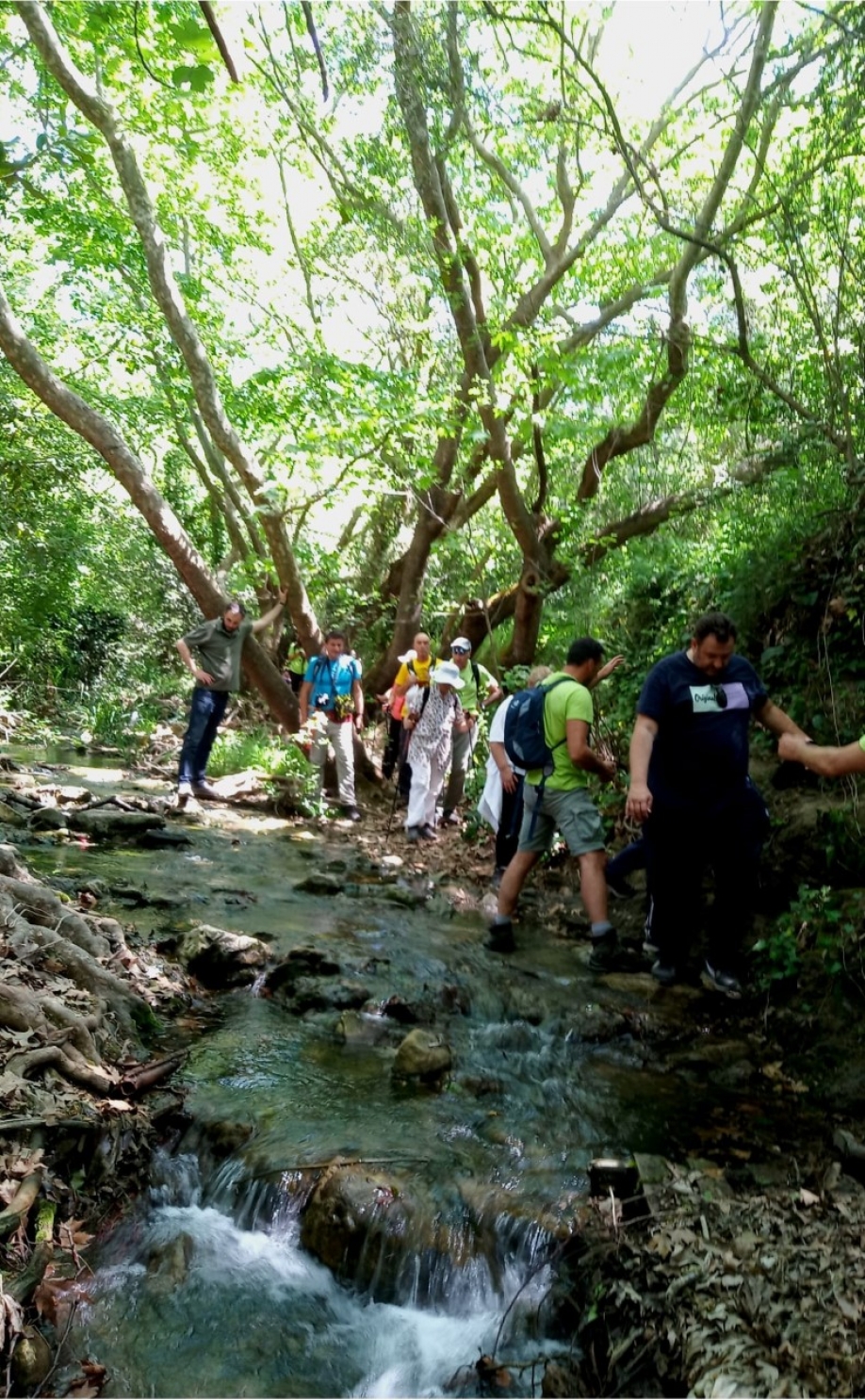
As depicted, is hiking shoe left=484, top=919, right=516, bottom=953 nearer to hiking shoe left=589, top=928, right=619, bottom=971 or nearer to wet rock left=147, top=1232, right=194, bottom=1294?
hiking shoe left=589, top=928, right=619, bottom=971

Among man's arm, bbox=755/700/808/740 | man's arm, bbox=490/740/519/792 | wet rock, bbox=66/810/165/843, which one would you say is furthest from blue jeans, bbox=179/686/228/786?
man's arm, bbox=755/700/808/740

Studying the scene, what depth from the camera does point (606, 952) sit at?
605 cm

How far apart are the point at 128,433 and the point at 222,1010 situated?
16857mm

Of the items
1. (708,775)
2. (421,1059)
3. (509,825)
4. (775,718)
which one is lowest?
(421,1059)

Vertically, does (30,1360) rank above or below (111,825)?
below

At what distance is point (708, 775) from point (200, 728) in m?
6.77

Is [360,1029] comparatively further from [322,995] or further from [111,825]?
[111,825]

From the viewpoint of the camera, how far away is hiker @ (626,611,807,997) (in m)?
5.37

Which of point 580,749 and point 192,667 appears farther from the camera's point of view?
point 192,667

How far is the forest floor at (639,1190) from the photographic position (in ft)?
8.30

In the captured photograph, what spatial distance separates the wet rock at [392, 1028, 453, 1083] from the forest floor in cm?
116

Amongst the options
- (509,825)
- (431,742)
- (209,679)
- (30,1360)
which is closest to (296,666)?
(209,679)

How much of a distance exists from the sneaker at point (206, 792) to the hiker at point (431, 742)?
2.62 metres

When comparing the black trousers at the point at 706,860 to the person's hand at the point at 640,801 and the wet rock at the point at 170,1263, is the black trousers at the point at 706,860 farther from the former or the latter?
the wet rock at the point at 170,1263
